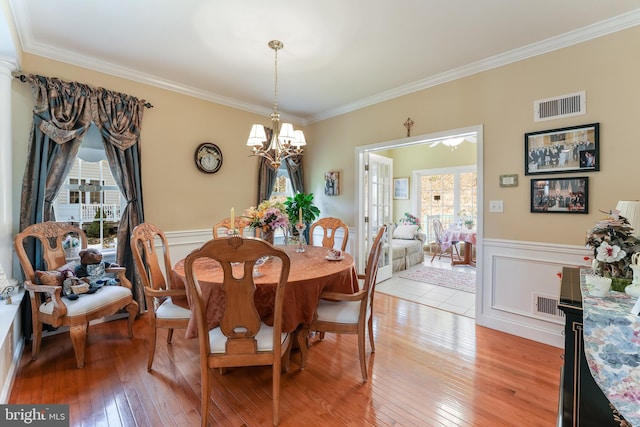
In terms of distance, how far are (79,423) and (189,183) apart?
8.14 ft

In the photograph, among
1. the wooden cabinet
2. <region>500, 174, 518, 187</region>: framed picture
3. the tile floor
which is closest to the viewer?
the wooden cabinet

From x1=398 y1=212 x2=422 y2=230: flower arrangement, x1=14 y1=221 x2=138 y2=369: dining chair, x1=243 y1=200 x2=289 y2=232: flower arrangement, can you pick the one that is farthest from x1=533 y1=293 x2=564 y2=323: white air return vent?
x1=398 y1=212 x2=422 y2=230: flower arrangement

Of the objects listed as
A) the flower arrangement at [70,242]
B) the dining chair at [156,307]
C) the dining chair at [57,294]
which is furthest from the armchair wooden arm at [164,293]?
the flower arrangement at [70,242]

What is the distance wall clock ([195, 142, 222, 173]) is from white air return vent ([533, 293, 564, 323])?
380 centimetres

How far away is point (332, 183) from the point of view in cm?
435

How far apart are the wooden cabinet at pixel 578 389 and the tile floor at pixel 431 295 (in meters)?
2.01

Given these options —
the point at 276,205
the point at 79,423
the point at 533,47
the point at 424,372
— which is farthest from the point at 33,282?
the point at 533,47

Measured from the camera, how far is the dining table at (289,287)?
1.72 meters

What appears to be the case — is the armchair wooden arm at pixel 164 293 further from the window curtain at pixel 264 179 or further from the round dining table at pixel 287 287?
the window curtain at pixel 264 179

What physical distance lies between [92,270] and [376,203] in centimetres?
350

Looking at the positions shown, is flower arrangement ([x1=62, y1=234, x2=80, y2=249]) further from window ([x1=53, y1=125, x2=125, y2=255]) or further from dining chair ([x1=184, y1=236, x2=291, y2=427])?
dining chair ([x1=184, y1=236, x2=291, y2=427])

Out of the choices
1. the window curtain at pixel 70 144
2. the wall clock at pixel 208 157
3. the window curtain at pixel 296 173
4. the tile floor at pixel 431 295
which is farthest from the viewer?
the window curtain at pixel 296 173

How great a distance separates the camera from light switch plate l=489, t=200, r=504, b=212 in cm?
281

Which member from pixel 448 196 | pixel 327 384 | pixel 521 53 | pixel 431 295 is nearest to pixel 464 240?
pixel 448 196
